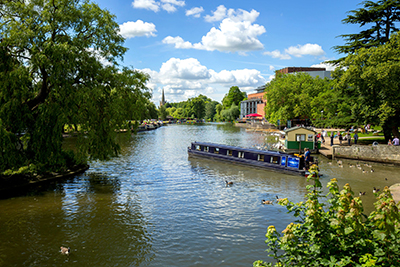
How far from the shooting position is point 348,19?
4019 centimetres

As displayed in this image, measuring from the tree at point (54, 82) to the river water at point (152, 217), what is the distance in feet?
10.8

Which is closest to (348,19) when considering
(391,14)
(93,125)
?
(391,14)

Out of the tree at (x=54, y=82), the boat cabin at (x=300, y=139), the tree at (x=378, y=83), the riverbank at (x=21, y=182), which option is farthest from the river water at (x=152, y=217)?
the boat cabin at (x=300, y=139)

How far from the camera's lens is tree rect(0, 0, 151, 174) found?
17.1 metres

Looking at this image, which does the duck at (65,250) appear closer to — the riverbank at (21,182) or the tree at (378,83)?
the riverbank at (21,182)

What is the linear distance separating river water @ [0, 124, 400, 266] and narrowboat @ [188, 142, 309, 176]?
1058 mm

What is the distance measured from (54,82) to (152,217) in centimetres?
1054

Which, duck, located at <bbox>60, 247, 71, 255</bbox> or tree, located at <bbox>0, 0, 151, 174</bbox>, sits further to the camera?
tree, located at <bbox>0, 0, 151, 174</bbox>

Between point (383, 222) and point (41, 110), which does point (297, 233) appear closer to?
point (383, 222)

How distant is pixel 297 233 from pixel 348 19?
42749mm

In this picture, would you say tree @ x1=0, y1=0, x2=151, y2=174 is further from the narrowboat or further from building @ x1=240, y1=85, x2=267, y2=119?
building @ x1=240, y1=85, x2=267, y2=119

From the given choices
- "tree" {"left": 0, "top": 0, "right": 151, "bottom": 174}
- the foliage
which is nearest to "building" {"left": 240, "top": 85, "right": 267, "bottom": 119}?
"tree" {"left": 0, "top": 0, "right": 151, "bottom": 174}

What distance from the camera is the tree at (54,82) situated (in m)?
17.1

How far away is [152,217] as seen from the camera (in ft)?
48.4
